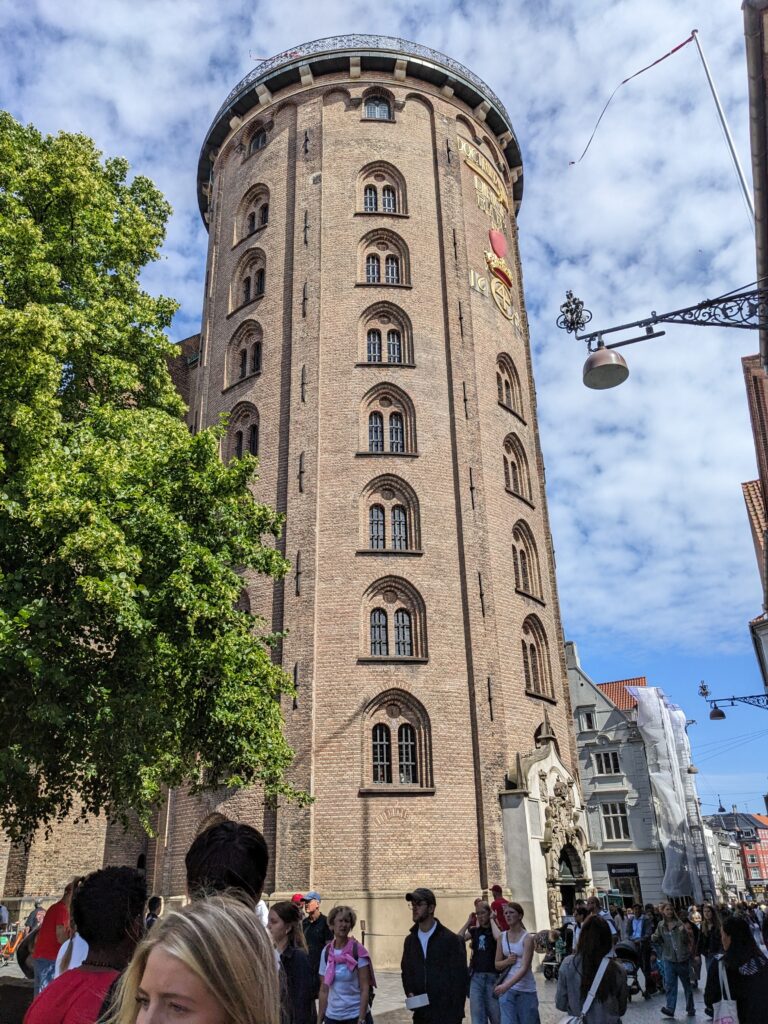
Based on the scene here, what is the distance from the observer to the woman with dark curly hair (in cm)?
498

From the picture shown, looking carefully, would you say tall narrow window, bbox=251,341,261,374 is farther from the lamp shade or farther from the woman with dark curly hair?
the woman with dark curly hair

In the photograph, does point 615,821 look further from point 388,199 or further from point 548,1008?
point 388,199

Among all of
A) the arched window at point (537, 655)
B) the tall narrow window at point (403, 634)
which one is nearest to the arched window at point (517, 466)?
the arched window at point (537, 655)

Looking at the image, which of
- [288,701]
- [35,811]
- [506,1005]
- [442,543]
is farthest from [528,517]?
[506,1005]

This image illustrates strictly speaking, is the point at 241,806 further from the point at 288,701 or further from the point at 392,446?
the point at 392,446

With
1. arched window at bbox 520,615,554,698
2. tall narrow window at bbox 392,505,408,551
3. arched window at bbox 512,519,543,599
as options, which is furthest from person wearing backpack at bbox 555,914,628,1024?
arched window at bbox 512,519,543,599

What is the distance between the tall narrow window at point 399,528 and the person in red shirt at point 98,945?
19123 mm

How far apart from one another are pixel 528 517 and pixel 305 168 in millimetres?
14721

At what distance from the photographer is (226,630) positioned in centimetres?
1176

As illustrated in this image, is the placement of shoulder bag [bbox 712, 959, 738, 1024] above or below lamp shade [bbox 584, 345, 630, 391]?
below

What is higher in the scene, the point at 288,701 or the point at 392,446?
the point at 392,446

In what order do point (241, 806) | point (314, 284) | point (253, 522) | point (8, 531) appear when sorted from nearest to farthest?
point (8, 531) → point (253, 522) → point (241, 806) → point (314, 284)

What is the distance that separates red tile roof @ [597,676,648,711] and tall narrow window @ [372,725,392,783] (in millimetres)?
29441

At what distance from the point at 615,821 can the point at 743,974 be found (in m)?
39.5
